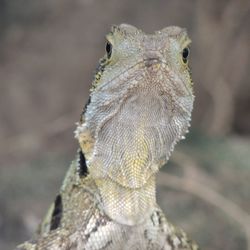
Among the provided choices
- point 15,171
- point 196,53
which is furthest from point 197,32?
point 15,171

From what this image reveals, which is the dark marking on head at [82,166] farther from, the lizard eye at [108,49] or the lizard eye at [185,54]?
the lizard eye at [185,54]

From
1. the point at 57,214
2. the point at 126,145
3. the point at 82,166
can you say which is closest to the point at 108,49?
the point at 126,145

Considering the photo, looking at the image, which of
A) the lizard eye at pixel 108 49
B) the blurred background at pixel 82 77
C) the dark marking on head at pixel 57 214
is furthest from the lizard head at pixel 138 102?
the blurred background at pixel 82 77

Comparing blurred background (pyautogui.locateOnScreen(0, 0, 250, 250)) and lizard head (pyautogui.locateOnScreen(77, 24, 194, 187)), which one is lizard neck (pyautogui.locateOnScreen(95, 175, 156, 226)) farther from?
blurred background (pyautogui.locateOnScreen(0, 0, 250, 250))

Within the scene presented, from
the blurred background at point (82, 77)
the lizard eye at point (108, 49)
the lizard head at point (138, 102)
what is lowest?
the lizard head at point (138, 102)

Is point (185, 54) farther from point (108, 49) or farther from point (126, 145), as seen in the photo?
point (126, 145)

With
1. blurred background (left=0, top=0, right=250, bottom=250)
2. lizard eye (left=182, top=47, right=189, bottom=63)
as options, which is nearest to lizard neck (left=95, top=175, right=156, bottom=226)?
lizard eye (left=182, top=47, right=189, bottom=63)
